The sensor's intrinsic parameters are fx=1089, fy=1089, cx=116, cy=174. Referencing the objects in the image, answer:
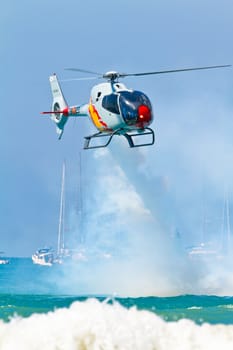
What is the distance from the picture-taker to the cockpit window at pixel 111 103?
121 feet

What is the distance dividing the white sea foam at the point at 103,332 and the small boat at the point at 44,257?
8691cm

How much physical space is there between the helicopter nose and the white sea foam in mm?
6661

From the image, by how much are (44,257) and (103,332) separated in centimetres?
9598

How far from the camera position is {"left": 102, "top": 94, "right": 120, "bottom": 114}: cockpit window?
3701cm

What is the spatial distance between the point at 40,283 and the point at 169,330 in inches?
2104

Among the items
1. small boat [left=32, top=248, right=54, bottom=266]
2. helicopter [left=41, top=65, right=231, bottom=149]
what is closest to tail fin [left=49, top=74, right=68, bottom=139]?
helicopter [left=41, top=65, right=231, bottom=149]

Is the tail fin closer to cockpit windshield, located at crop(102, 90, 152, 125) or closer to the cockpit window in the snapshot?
the cockpit window

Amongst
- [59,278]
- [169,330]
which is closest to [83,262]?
[59,278]

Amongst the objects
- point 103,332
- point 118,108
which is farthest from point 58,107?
point 103,332

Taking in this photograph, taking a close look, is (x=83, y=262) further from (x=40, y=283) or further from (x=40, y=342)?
(x=40, y=342)

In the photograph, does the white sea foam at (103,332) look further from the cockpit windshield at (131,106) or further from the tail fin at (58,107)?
the tail fin at (58,107)

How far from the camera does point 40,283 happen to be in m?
84.7

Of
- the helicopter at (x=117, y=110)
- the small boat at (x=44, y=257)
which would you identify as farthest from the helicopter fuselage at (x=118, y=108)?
the small boat at (x=44, y=257)

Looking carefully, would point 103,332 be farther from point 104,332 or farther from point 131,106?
point 131,106
